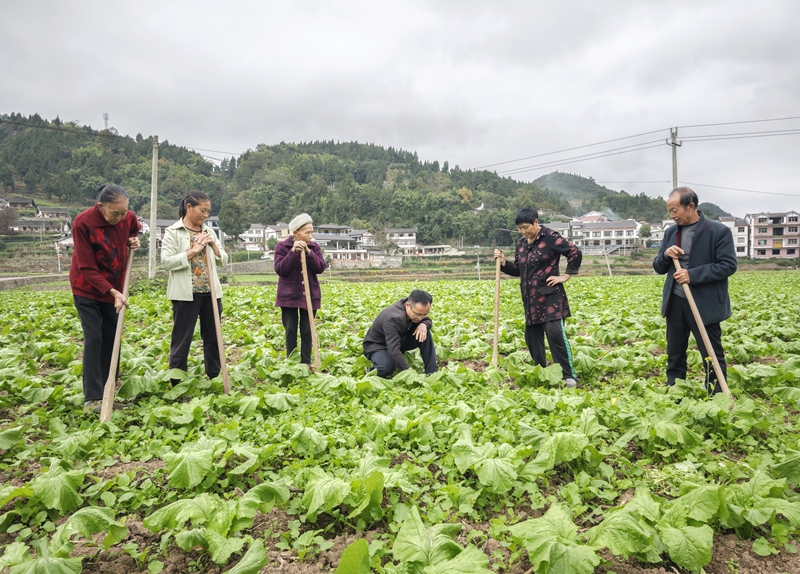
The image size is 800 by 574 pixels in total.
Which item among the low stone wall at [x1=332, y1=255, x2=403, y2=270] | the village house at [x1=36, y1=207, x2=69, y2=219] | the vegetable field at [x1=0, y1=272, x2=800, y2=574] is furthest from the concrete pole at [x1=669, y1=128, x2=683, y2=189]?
the village house at [x1=36, y1=207, x2=69, y2=219]

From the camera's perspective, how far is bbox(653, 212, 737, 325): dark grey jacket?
4238mm

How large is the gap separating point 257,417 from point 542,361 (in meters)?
3.23

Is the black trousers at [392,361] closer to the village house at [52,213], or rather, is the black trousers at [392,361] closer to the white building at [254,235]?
the white building at [254,235]

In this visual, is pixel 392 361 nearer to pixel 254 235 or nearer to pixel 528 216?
pixel 528 216

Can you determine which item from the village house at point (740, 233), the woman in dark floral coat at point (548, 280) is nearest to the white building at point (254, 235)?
the village house at point (740, 233)

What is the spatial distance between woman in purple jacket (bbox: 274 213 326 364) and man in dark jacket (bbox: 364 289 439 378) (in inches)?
30.9

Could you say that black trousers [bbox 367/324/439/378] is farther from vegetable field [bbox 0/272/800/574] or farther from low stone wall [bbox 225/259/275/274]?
low stone wall [bbox 225/259/275/274]

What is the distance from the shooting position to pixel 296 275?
5.66m

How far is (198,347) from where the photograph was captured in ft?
23.7

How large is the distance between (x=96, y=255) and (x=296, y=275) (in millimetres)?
2031

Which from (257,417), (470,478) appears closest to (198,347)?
(257,417)

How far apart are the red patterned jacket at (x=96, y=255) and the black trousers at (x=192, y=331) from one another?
63 centimetres

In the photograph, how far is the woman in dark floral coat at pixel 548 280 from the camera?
5.13 m

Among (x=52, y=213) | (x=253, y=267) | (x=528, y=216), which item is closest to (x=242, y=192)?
(x=52, y=213)
